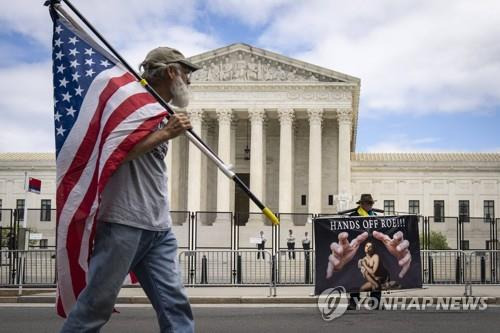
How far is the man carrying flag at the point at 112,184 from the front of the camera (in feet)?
14.2

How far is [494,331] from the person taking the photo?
30.6 feet

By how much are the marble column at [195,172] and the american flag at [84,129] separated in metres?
54.4

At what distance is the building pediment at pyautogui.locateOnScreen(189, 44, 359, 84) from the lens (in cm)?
6016

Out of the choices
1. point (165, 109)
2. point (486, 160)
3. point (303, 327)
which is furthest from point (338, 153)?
point (165, 109)

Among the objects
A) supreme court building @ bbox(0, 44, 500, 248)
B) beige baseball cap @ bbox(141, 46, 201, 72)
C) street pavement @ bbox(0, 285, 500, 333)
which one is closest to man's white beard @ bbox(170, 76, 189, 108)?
beige baseball cap @ bbox(141, 46, 201, 72)

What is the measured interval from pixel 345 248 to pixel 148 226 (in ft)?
31.2

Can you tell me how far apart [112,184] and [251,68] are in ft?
189

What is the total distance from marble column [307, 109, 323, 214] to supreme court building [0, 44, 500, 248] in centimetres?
8

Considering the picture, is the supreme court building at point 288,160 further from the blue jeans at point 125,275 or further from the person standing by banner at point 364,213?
the blue jeans at point 125,275

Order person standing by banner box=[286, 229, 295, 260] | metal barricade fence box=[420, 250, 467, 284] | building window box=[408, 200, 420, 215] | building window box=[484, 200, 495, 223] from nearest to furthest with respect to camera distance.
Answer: person standing by banner box=[286, 229, 295, 260], metal barricade fence box=[420, 250, 467, 284], building window box=[484, 200, 495, 223], building window box=[408, 200, 420, 215]

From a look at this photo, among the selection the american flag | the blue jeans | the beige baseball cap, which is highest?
the beige baseball cap

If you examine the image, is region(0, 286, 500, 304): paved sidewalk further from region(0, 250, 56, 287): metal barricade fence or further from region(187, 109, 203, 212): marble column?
region(187, 109, 203, 212): marble column

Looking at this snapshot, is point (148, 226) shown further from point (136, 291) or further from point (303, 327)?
point (136, 291)

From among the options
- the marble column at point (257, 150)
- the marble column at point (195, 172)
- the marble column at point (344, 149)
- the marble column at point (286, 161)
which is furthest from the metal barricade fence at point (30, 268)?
the marble column at point (344, 149)
